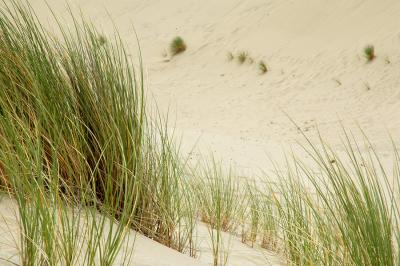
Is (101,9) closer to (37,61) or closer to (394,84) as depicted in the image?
A: (394,84)

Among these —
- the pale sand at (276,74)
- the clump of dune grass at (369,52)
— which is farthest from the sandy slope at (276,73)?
the clump of dune grass at (369,52)

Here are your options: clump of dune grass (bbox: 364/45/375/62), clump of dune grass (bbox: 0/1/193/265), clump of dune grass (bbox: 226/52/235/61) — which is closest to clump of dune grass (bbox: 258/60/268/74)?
clump of dune grass (bbox: 226/52/235/61)

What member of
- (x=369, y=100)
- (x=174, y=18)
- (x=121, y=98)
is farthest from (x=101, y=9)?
(x=121, y=98)

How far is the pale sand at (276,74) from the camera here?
8045 mm

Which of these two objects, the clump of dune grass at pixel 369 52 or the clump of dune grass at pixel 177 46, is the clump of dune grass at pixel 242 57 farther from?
the clump of dune grass at pixel 369 52

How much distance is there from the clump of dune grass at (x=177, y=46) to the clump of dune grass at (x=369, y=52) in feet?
13.9

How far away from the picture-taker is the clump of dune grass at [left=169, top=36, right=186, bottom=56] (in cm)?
1241

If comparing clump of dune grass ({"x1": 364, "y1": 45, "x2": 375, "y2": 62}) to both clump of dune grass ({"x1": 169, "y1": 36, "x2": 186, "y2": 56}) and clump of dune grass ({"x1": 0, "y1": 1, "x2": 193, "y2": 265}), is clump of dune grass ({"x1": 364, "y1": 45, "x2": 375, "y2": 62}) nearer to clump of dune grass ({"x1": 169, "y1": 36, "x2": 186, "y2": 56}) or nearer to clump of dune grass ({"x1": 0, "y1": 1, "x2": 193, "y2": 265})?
clump of dune grass ({"x1": 169, "y1": 36, "x2": 186, "y2": 56})

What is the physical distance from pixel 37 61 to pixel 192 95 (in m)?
8.60

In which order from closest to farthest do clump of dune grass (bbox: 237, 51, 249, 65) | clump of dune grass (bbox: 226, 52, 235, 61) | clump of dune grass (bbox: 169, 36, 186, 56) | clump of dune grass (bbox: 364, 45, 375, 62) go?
clump of dune grass (bbox: 364, 45, 375, 62) → clump of dune grass (bbox: 237, 51, 249, 65) → clump of dune grass (bbox: 226, 52, 235, 61) → clump of dune grass (bbox: 169, 36, 186, 56)

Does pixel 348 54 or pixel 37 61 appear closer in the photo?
pixel 37 61

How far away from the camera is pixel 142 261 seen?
146cm

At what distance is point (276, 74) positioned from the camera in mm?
10336

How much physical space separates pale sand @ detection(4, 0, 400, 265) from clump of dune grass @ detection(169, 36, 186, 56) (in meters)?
0.16
